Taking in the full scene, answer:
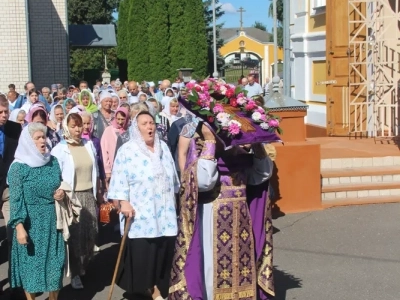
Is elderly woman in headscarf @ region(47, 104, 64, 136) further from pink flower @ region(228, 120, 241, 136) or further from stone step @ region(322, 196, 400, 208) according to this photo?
pink flower @ region(228, 120, 241, 136)

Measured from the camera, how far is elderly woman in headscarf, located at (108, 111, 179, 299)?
6367 millimetres

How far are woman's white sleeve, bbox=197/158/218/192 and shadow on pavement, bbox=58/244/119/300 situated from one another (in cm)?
214

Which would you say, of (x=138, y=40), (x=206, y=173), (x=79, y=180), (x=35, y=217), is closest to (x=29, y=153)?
(x=35, y=217)

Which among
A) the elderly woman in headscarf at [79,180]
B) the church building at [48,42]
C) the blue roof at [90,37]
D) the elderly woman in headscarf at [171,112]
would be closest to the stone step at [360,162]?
the elderly woman in headscarf at [171,112]

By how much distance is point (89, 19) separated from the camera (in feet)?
203

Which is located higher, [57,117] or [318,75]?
[318,75]

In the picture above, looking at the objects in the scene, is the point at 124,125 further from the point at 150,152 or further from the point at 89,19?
the point at 89,19

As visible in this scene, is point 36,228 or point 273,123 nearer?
point 273,123

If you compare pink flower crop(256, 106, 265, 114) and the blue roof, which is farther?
the blue roof

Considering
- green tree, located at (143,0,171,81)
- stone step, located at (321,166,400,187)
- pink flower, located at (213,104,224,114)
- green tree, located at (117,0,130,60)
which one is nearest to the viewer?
pink flower, located at (213,104,224,114)

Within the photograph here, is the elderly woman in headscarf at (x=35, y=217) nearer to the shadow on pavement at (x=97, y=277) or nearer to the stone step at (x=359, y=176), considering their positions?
the shadow on pavement at (x=97, y=277)

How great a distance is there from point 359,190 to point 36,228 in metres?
6.18

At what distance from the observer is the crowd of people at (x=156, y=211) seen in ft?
19.1

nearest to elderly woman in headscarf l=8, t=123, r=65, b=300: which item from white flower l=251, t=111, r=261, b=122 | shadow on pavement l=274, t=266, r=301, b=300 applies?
white flower l=251, t=111, r=261, b=122
